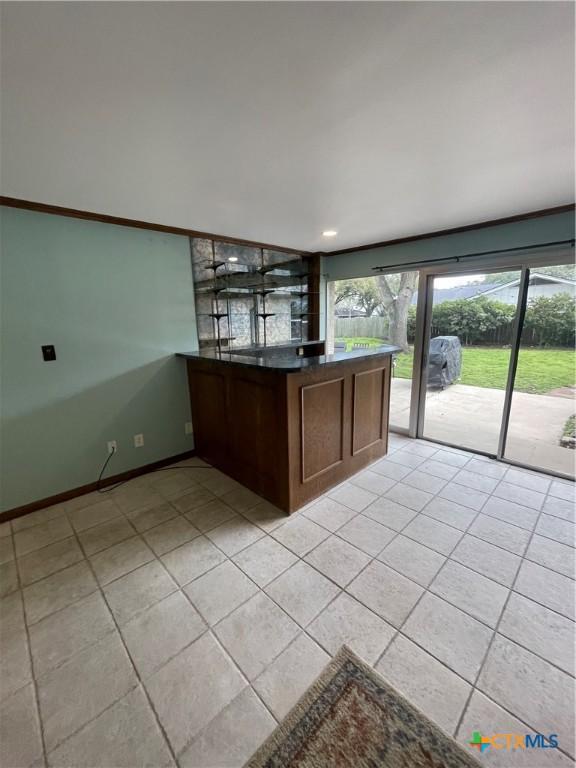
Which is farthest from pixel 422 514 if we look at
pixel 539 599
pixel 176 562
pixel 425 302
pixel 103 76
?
pixel 103 76

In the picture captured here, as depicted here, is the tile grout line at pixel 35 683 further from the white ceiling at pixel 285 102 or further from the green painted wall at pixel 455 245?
the green painted wall at pixel 455 245

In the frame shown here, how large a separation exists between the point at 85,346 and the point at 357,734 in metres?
2.75

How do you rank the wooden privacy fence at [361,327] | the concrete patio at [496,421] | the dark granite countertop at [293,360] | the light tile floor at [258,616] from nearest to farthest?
1. the light tile floor at [258,616]
2. the dark granite countertop at [293,360]
3. the concrete patio at [496,421]
4. the wooden privacy fence at [361,327]

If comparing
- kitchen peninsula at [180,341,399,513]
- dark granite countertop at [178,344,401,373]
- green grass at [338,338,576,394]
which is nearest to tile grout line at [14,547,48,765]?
kitchen peninsula at [180,341,399,513]

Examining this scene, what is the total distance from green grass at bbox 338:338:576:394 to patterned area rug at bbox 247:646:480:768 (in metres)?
2.70

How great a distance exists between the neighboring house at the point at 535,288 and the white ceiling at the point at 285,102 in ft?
2.21

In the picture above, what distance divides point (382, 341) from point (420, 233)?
1.28 metres

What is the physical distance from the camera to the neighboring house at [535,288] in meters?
2.54

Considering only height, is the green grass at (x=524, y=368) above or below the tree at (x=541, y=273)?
below

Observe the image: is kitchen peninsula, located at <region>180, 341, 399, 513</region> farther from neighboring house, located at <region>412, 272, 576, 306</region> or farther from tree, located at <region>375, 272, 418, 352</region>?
neighboring house, located at <region>412, 272, 576, 306</region>

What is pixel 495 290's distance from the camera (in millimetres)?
2943

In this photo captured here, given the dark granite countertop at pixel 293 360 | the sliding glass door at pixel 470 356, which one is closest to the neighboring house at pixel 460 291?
the sliding glass door at pixel 470 356

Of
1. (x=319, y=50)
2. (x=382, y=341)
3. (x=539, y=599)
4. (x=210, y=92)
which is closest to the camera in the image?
(x=319, y=50)

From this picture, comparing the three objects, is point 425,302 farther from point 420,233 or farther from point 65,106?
point 65,106
